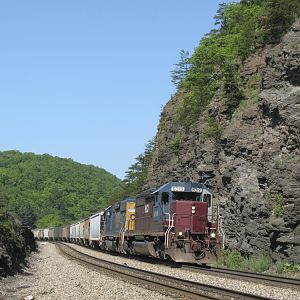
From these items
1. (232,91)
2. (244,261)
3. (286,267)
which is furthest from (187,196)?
(232,91)

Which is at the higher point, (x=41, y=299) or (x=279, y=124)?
(x=279, y=124)

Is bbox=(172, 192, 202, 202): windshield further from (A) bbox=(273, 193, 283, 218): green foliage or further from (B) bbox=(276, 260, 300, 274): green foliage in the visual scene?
(B) bbox=(276, 260, 300, 274): green foliage

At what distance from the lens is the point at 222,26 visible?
66188 mm

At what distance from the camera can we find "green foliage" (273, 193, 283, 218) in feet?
74.3

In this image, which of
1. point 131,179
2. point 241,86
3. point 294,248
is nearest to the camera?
point 294,248

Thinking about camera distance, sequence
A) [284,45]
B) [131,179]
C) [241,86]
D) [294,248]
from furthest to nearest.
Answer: [131,179], [241,86], [284,45], [294,248]

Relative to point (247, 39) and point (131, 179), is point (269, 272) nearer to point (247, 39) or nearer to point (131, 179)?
point (247, 39)

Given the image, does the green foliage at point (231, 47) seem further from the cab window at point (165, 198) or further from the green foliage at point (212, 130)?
the cab window at point (165, 198)

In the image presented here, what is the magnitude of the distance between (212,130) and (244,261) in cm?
1414

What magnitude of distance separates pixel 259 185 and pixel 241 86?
11511 mm

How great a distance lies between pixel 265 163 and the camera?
25.8 metres

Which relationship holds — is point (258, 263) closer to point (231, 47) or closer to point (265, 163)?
point (265, 163)

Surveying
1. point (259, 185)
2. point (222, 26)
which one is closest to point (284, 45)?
point (259, 185)

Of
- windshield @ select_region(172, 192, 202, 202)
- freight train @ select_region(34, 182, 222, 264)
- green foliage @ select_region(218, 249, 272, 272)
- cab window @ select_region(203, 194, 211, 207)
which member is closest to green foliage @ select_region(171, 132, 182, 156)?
freight train @ select_region(34, 182, 222, 264)
